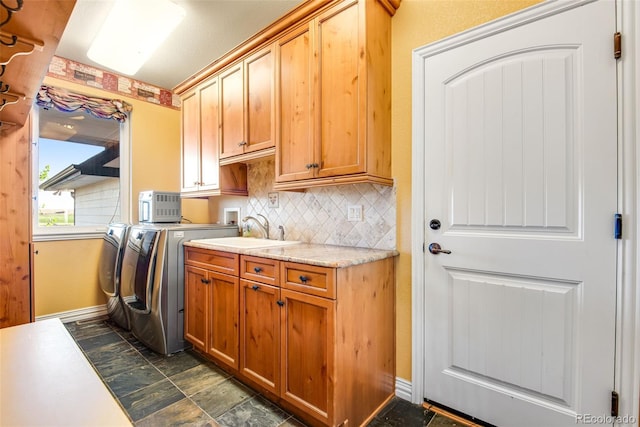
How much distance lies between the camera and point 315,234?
231 cm

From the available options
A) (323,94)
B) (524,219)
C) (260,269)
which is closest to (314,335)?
(260,269)

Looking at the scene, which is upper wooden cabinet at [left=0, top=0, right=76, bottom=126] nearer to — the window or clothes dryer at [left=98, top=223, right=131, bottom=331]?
clothes dryer at [left=98, top=223, right=131, bottom=331]

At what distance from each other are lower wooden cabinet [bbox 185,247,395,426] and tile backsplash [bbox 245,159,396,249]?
270 mm

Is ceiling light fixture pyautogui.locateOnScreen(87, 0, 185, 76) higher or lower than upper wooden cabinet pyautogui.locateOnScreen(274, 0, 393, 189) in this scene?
higher

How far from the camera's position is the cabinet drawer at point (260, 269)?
66.7 inches

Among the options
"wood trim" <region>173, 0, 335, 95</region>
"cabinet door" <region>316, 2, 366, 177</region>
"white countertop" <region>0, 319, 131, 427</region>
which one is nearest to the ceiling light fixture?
"wood trim" <region>173, 0, 335, 95</region>

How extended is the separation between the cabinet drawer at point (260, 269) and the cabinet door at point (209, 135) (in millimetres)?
1076

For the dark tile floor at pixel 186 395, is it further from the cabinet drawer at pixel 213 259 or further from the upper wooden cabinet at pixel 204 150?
the upper wooden cabinet at pixel 204 150

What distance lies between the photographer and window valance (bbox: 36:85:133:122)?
9.01 feet

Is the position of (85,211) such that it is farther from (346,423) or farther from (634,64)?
(634,64)

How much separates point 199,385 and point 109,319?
6.02ft

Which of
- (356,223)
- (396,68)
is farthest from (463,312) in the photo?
(396,68)

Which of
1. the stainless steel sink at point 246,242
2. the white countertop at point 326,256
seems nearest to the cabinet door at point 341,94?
the white countertop at point 326,256

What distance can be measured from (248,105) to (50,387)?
209cm
